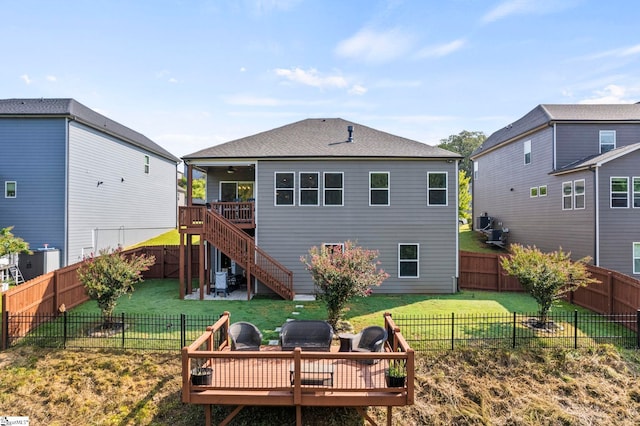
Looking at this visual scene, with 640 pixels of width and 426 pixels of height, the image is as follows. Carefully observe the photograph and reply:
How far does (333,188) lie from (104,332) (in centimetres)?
956

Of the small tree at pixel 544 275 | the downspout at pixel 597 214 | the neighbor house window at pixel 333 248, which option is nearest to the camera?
the small tree at pixel 544 275

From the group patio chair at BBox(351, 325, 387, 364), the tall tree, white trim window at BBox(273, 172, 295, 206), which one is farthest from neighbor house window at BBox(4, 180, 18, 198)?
the tall tree

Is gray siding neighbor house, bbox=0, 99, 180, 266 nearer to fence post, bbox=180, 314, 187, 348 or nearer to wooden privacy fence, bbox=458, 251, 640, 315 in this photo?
fence post, bbox=180, 314, 187, 348

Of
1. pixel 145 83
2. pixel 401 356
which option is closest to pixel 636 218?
pixel 401 356

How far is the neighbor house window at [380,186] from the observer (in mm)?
14320

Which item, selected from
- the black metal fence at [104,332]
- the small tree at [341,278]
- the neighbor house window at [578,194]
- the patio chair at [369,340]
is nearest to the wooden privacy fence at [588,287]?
the neighbor house window at [578,194]

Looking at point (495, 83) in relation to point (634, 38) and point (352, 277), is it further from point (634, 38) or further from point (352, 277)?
point (352, 277)

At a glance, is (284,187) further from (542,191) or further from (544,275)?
(542,191)

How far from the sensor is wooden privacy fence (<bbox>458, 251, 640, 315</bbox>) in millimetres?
10234

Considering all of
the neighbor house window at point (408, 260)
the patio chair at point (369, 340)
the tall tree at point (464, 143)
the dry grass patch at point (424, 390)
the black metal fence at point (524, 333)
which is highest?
the tall tree at point (464, 143)

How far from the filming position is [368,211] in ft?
46.9

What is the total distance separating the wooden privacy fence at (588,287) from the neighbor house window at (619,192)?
4245mm

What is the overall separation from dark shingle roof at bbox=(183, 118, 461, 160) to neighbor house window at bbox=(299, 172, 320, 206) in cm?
93

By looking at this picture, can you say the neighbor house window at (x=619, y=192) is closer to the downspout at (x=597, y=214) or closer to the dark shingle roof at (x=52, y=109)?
the downspout at (x=597, y=214)
